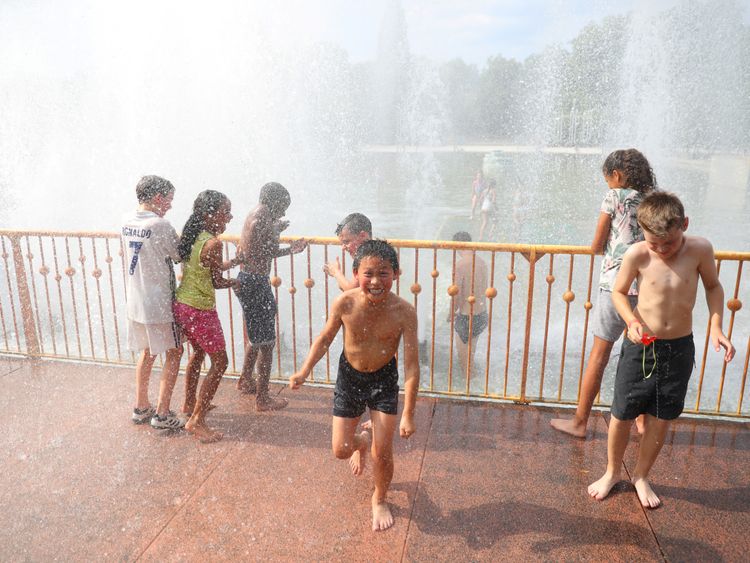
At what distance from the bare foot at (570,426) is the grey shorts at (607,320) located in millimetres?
692

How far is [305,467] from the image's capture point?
357 centimetres

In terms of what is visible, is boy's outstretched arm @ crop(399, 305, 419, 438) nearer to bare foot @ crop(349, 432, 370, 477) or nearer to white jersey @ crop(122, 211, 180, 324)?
bare foot @ crop(349, 432, 370, 477)

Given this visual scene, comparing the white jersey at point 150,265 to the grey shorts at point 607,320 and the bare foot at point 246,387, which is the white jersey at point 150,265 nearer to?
the bare foot at point 246,387

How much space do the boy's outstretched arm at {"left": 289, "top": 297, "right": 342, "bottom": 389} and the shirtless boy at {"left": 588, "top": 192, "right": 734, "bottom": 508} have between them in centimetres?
153

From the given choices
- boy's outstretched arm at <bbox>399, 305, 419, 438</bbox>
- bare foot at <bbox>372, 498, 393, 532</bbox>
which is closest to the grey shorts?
boy's outstretched arm at <bbox>399, 305, 419, 438</bbox>

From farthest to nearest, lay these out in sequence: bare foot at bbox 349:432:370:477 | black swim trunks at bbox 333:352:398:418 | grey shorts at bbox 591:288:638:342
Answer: grey shorts at bbox 591:288:638:342, bare foot at bbox 349:432:370:477, black swim trunks at bbox 333:352:398:418

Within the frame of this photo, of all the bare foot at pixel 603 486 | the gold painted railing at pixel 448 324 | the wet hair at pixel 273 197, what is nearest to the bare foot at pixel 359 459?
the gold painted railing at pixel 448 324

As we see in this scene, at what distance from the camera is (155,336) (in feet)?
13.0

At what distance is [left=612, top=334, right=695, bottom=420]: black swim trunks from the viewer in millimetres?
3008

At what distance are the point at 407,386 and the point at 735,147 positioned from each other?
88.7 feet

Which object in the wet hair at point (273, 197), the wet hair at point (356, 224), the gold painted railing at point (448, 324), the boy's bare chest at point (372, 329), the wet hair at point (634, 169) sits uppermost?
the wet hair at point (634, 169)

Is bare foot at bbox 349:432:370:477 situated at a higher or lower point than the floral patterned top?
lower

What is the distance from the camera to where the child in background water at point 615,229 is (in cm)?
348

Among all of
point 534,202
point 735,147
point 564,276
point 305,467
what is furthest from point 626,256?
point 735,147
